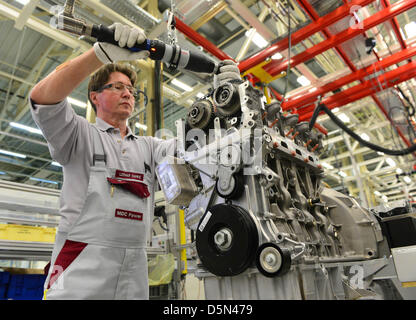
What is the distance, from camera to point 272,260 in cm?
133

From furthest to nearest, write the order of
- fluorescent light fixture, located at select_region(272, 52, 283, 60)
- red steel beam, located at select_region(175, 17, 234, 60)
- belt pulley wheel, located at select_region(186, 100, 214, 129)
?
fluorescent light fixture, located at select_region(272, 52, 283, 60) < red steel beam, located at select_region(175, 17, 234, 60) < belt pulley wheel, located at select_region(186, 100, 214, 129)

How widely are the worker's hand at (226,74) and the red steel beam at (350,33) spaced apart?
2.50m

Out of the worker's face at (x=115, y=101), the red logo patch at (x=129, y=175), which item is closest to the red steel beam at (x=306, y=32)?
the worker's face at (x=115, y=101)

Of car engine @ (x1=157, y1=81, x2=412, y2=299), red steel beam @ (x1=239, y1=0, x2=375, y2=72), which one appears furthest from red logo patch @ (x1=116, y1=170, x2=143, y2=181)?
red steel beam @ (x1=239, y1=0, x2=375, y2=72)

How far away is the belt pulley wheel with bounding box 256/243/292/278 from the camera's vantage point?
1.30 meters

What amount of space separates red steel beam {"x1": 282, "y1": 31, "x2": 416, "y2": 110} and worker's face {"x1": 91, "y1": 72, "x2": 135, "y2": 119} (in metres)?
4.08

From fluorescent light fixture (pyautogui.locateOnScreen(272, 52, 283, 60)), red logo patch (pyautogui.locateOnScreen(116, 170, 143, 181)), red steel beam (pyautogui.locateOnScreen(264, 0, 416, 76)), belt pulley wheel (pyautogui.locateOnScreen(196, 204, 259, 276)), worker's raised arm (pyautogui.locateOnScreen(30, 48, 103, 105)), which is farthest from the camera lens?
fluorescent light fixture (pyautogui.locateOnScreen(272, 52, 283, 60))

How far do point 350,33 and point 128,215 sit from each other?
147 inches

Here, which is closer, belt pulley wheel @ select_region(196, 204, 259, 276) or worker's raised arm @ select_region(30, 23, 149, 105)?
worker's raised arm @ select_region(30, 23, 149, 105)

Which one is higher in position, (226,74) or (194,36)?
(194,36)

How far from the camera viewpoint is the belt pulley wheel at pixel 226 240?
1402mm

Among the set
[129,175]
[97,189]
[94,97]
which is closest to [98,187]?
[97,189]

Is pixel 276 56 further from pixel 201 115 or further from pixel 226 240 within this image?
pixel 226 240

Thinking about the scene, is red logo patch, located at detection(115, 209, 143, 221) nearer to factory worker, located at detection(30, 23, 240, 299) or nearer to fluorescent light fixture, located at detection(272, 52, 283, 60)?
factory worker, located at detection(30, 23, 240, 299)
